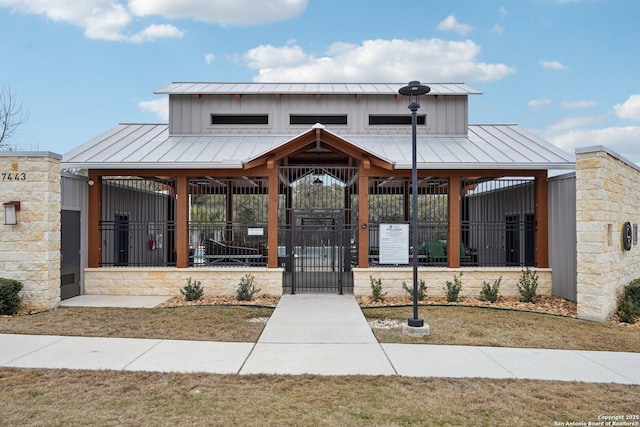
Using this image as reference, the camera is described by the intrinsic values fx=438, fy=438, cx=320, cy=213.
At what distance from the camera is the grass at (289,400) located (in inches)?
175

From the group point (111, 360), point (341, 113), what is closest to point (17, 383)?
point (111, 360)

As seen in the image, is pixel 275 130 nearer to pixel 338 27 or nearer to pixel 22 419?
pixel 338 27

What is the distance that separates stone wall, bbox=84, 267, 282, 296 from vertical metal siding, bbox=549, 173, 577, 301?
7444 millimetres

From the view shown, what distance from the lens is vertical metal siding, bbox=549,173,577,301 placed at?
1105cm

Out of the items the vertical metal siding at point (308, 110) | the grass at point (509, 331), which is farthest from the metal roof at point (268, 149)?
the grass at point (509, 331)

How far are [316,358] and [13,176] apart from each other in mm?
8365

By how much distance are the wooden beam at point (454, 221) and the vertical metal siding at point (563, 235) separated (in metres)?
2.48

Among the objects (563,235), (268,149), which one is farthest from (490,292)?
(268,149)

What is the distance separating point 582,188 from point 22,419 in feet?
34.5

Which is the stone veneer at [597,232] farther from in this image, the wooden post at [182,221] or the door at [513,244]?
the wooden post at [182,221]

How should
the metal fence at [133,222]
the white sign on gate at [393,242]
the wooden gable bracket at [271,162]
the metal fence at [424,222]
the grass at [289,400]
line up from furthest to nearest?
the metal fence at [133,222]
the metal fence at [424,222]
the white sign on gate at [393,242]
the wooden gable bracket at [271,162]
the grass at [289,400]

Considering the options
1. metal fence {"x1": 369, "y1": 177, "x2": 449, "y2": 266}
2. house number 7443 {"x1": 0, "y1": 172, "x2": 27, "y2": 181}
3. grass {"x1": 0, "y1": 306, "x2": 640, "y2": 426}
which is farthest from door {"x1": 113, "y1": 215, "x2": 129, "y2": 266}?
grass {"x1": 0, "y1": 306, "x2": 640, "y2": 426}

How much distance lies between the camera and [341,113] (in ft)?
52.9

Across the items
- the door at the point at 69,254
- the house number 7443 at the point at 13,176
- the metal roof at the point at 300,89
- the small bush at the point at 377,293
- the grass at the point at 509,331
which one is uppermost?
the metal roof at the point at 300,89
